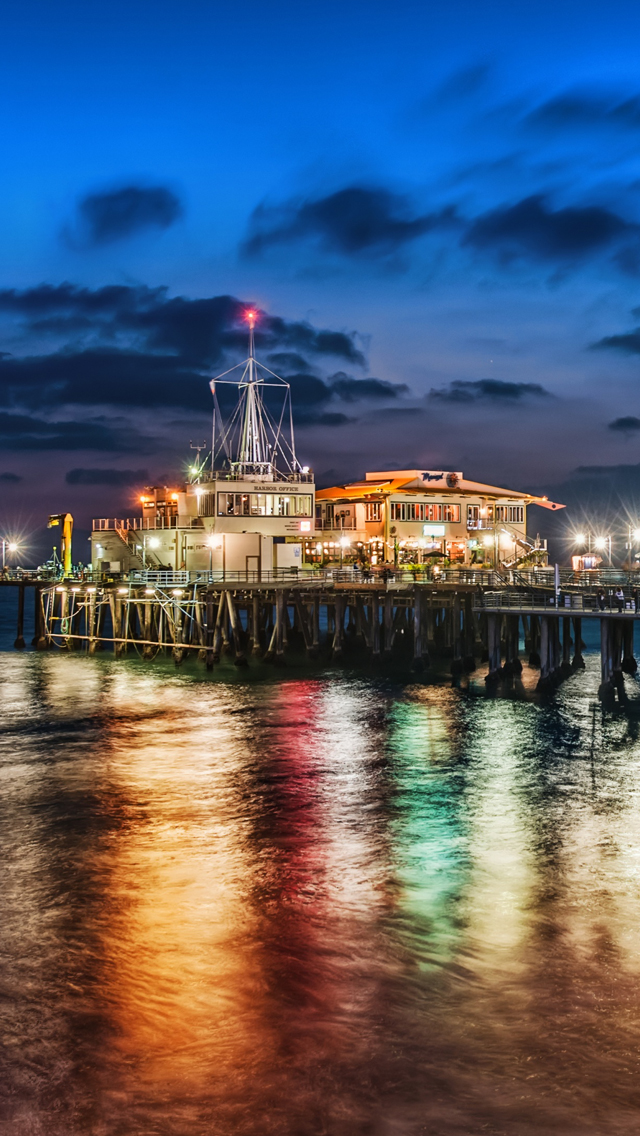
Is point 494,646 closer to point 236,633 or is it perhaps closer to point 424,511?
point 236,633

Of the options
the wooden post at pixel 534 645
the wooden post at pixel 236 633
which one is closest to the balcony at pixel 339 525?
the wooden post at pixel 534 645

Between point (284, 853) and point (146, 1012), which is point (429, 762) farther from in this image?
point (146, 1012)

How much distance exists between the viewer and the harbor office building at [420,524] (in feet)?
250

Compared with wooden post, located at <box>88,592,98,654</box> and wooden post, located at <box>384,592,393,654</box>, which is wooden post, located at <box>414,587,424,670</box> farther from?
wooden post, located at <box>88,592,98,654</box>

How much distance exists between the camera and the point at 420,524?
77.6 meters

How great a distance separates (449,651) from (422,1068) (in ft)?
157

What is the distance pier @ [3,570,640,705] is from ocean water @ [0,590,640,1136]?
397 inches

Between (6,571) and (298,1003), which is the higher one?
(6,571)

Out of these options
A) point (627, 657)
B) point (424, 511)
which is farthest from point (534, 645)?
point (424, 511)

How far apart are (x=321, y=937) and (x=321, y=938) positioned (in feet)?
0.15

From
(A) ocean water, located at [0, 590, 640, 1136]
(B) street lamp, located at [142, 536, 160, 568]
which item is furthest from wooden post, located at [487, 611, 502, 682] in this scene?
(B) street lamp, located at [142, 536, 160, 568]

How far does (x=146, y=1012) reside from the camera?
1542 centimetres

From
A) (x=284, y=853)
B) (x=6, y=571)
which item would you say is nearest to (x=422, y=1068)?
(x=284, y=853)

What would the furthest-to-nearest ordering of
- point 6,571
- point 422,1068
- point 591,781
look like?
point 6,571 → point 591,781 → point 422,1068
